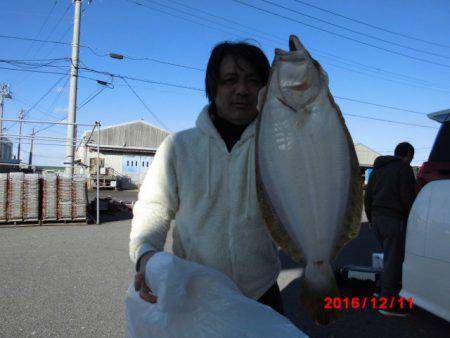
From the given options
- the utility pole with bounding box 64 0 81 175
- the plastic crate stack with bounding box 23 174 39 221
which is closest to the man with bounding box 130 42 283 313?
the plastic crate stack with bounding box 23 174 39 221

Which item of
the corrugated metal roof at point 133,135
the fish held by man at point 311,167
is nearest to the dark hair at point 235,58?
the fish held by man at point 311,167

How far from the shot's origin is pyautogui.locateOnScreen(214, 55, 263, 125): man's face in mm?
1548

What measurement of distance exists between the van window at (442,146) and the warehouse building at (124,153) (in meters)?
24.8

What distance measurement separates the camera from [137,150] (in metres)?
33.2

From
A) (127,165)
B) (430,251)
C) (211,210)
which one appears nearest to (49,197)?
(430,251)

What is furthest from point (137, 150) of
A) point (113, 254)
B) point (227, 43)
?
point (227, 43)

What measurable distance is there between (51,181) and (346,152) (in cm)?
1024

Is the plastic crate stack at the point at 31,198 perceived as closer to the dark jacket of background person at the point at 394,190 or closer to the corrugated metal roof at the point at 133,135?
the dark jacket of background person at the point at 394,190

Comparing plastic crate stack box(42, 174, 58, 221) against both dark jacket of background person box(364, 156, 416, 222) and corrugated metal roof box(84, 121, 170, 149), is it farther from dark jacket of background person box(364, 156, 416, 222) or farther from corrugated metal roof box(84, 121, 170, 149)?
corrugated metal roof box(84, 121, 170, 149)

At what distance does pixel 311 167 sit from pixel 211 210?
0.56 metres

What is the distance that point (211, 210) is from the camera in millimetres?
1542

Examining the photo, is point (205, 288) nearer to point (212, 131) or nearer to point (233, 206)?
point (233, 206)

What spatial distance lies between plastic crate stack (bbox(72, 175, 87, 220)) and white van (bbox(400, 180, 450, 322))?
28.4ft

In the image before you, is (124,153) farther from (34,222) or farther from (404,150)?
(404,150)
